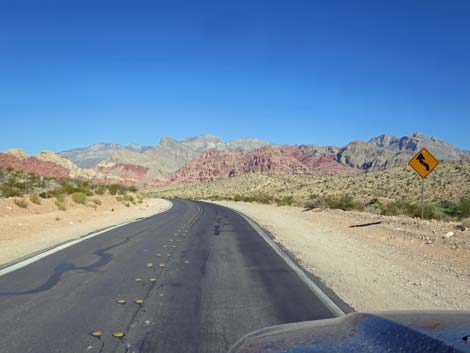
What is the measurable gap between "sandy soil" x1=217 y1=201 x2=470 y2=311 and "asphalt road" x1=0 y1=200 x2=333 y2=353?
3.37 ft

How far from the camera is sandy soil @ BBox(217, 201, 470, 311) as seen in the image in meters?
7.25

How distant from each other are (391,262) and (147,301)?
6.86 meters

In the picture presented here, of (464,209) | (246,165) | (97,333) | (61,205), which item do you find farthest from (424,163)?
(246,165)

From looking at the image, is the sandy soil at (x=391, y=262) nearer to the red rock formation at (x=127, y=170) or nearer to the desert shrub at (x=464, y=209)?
the desert shrub at (x=464, y=209)

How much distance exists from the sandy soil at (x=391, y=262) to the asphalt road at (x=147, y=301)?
103cm

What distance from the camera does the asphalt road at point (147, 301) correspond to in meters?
4.92

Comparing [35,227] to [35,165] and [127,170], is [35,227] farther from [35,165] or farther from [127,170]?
[127,170]

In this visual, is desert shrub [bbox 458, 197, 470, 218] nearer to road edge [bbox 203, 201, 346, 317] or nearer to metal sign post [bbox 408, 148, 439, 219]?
metal sign post [bbox 408, 148, 439, 219]

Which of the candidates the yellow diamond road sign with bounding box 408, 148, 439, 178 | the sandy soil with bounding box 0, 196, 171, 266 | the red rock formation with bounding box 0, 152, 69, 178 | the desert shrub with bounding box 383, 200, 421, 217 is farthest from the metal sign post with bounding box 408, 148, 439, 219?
the red rock formation with bounding box 0, 152, 69, 178

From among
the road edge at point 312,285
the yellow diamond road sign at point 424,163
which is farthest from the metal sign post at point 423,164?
the road edge at point 312,285

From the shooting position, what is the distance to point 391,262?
35.6 feet

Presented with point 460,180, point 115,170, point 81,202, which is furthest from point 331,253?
point 115,170

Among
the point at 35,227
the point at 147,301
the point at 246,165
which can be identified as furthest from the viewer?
the point at 246,165

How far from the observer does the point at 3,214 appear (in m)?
19.4
